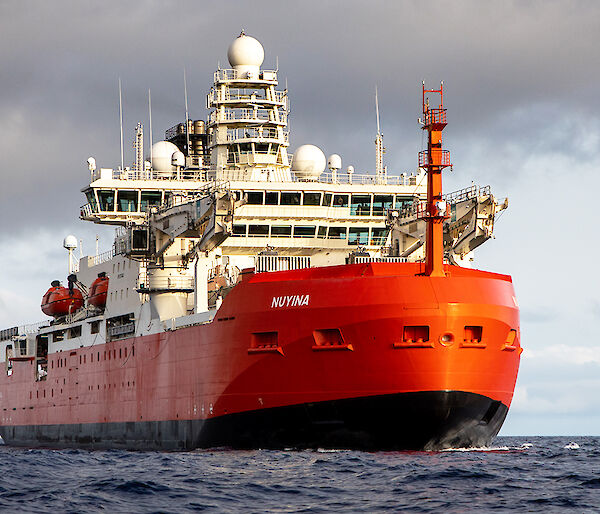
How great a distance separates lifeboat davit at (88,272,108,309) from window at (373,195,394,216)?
40.3 ft

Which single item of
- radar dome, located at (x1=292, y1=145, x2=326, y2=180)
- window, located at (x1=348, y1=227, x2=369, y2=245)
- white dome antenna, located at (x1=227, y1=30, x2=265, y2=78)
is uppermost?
white dome antenna, located at (x1=227, y1=30, x2=265, y2=78)

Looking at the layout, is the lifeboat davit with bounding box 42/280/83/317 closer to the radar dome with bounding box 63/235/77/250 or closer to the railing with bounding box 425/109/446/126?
the radar dome with bounding box 63/235/77/250

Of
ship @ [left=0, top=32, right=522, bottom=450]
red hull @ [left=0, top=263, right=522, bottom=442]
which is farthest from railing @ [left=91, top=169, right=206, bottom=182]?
red hull @ [left=0, top=263, right=522, bottom=442]

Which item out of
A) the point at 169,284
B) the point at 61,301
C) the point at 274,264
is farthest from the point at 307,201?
the point at 61,301

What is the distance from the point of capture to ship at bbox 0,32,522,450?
32.0m

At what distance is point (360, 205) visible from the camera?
1886 inches

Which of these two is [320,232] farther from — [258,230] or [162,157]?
[162,157]

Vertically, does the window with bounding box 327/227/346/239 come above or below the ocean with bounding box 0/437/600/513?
above

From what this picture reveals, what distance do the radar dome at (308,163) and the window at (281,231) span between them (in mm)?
4174

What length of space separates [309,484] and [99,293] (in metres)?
26.6

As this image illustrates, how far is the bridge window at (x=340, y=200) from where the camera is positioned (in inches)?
1875

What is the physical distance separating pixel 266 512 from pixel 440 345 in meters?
13.1

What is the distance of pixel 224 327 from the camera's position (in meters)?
35.3

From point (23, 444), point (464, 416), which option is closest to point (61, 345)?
point (23, 444)
